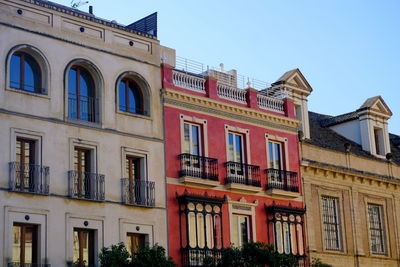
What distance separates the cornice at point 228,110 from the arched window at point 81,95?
3.16 meters

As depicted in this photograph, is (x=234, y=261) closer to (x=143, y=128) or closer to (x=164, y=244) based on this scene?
(x=164, y=244)

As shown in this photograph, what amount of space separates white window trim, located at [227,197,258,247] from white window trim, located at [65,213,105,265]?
6429mm

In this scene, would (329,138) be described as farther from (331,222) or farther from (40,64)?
(40,64)

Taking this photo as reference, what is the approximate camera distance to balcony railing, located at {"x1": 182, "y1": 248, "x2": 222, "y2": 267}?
99.8 ft

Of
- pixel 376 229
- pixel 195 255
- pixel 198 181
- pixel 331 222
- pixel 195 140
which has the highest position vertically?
pixel 195 140

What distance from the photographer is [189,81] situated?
32906mm

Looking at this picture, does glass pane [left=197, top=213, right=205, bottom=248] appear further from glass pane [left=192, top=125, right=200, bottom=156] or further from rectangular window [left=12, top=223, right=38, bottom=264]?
rectangular window [left=12, top=223, right=38, bottom=264]

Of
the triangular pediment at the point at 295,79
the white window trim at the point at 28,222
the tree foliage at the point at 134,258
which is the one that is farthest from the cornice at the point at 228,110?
the white window trim at the point at 28,222

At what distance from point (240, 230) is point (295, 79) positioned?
8.92 m

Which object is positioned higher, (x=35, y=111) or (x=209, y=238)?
(x=35, y=111)

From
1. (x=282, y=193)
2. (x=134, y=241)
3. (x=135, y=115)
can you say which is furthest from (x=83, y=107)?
(x=282, y=193)

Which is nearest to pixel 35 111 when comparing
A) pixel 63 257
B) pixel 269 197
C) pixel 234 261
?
pixel 63 257

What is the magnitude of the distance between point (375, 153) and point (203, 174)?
13403 mm

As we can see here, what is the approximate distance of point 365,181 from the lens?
40.2 m
